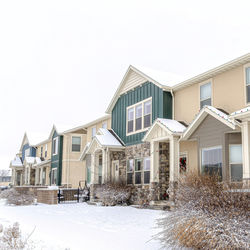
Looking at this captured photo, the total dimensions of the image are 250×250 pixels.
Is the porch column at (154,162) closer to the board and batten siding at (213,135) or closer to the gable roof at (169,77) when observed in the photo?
the gable roof at (169,77)

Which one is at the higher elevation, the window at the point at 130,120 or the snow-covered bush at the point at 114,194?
the window at the point at 130,120

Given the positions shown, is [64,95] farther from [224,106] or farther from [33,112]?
[224,106]

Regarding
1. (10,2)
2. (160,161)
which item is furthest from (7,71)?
(160,161)

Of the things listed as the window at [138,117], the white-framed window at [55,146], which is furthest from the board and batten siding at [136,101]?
the white-framed window at [55,146]

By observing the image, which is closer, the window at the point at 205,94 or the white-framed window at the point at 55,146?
the window at the point at 205,94

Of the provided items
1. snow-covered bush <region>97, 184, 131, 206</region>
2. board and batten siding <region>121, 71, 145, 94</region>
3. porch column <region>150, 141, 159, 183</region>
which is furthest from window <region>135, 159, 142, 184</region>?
board and batten siding <region>121, 71, 145, 94</region>

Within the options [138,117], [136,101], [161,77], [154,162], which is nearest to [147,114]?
[138,117]

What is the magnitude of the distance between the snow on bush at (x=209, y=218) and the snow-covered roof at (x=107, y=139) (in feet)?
41.5

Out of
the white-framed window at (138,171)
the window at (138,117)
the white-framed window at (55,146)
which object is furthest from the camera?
the white-framed window at (55,146)

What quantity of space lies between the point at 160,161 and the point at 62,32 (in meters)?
46.7

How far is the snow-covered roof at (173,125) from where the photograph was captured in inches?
613

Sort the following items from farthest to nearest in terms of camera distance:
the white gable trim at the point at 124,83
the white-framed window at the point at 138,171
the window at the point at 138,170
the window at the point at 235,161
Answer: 1. the window at the point at 138,170
2. the white-framed window at the point at 138,171
3. the white gable trim at the point at 124,83
4. the window at the point at 235,161

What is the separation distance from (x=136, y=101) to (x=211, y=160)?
759 centimetres

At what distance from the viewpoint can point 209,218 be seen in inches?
273
